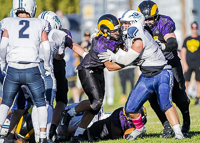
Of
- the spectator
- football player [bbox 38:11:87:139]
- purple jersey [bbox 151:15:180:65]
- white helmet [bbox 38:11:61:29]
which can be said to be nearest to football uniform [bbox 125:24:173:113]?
purple jersey [bbox 151:15:180:65]

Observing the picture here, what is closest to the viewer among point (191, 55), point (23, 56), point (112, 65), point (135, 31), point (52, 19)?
point (23, 56)

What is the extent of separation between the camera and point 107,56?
5.17 m

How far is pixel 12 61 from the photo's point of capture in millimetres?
4676

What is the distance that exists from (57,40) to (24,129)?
1.20 metres

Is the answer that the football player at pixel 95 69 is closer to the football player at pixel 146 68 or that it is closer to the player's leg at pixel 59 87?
the football player at pixel 146 68

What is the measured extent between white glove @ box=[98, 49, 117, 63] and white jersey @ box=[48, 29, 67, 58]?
1.96ft

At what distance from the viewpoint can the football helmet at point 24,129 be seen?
17.4ft

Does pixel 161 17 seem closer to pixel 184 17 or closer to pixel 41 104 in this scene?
pixel 41 104

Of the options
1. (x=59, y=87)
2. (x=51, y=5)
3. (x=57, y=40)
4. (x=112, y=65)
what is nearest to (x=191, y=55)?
(x=59, y=87)

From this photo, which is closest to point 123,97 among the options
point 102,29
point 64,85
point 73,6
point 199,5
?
point 64,85

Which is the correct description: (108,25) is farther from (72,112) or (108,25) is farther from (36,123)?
(36,123)

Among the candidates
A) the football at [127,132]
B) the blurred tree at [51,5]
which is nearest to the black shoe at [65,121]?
the football at [127,132]

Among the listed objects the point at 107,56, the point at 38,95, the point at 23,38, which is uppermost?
the point at 23,38

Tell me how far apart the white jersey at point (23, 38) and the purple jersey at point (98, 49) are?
0.86 metres
